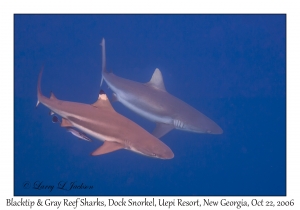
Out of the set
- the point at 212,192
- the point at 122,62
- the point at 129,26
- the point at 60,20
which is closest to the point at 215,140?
the point at 212,192

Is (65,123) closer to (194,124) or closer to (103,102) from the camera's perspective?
(103,102)

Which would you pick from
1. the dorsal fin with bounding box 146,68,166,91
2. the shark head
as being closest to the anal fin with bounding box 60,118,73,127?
the dorsal fin with bounding box 146,68,166,91

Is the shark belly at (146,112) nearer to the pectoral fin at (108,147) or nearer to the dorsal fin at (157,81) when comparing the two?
the dorsal fin at (157,81)

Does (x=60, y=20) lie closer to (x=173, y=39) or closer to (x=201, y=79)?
(x=173, y=39)

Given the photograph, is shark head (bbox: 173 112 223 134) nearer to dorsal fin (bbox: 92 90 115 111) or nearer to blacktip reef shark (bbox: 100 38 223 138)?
blacktip reef shark (bbox: 100 38 223 138)

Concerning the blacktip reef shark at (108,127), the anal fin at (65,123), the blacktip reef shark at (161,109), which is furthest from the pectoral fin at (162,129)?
the anal fin at (65,123)

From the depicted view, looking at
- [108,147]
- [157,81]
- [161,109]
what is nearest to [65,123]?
[108,147]
